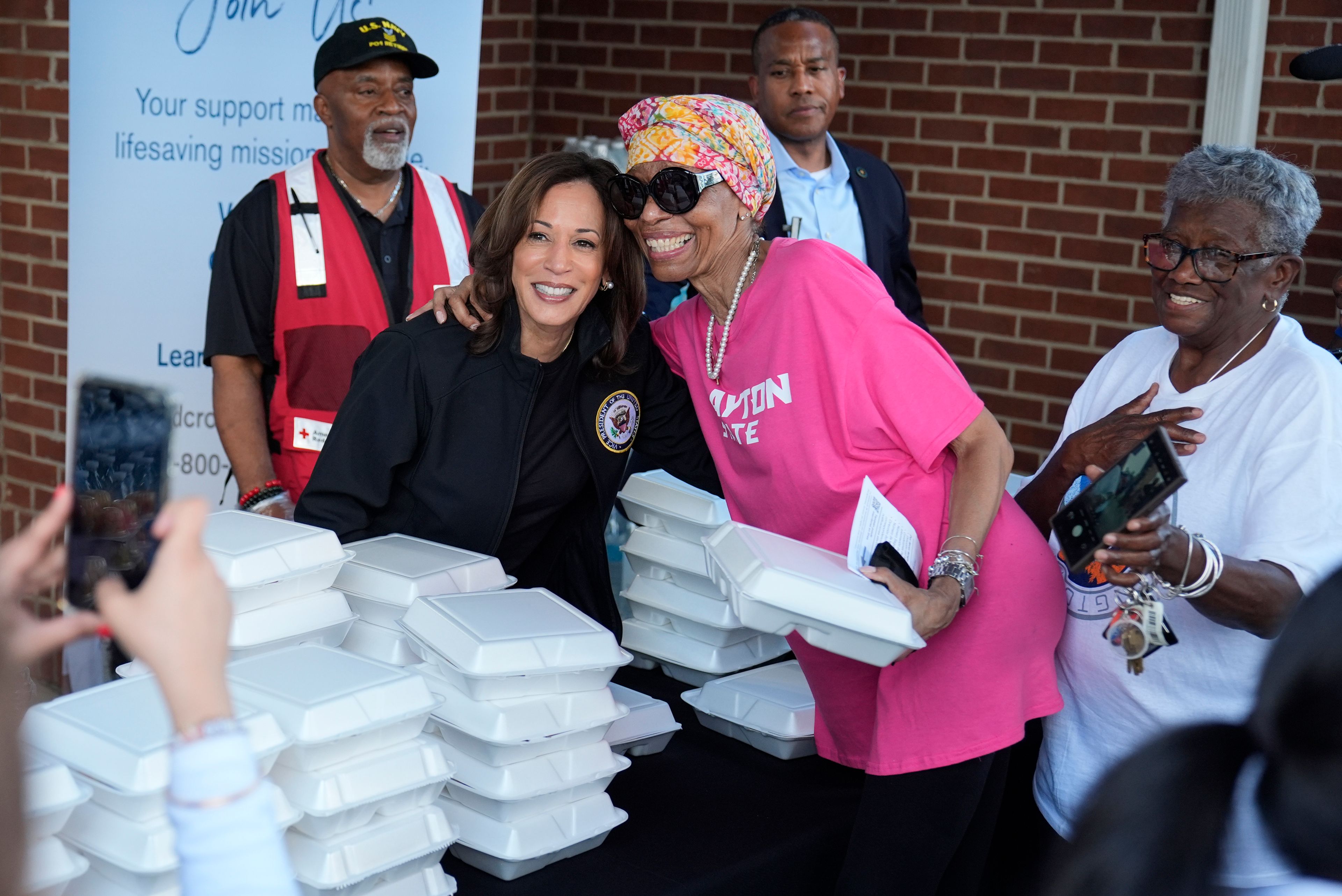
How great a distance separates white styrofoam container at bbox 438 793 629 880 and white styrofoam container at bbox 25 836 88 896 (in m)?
0.51

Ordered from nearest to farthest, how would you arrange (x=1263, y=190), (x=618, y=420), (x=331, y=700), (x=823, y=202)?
(x=331, y=700)
(x=1263, y=190)
(x=618, y=420)
(x=823, y=202)

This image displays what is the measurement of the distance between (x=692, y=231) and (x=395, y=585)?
2.45 feet

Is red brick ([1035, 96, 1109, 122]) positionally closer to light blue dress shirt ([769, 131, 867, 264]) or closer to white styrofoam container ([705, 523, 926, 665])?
light blue dress shirt ([769, 131, 867, 264])

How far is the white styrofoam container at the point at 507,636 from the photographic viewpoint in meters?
1.67

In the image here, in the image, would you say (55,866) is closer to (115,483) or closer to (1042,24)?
(115,483)

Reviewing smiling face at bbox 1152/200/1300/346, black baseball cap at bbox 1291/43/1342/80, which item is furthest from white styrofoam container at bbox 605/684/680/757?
black baseball cap at bbox 1291/43/1342/80

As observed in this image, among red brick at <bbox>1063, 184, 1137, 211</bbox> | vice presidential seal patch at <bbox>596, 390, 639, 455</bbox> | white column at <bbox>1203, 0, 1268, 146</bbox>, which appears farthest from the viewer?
red brick at <bbox>1063, 184, 1137, 211</bbox>

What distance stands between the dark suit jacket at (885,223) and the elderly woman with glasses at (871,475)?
5.66 ft

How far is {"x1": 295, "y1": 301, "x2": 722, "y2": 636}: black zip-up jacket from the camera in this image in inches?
83.4

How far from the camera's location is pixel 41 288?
14.2ft

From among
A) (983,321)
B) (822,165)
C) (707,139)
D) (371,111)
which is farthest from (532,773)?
(983,321)

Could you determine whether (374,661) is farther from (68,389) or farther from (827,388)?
(68,389)

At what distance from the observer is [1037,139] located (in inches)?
176

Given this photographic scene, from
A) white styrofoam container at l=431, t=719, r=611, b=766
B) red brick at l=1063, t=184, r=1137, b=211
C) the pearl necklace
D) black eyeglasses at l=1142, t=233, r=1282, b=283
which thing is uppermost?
red brick at l=1063, t=184, r=1137, b=211
